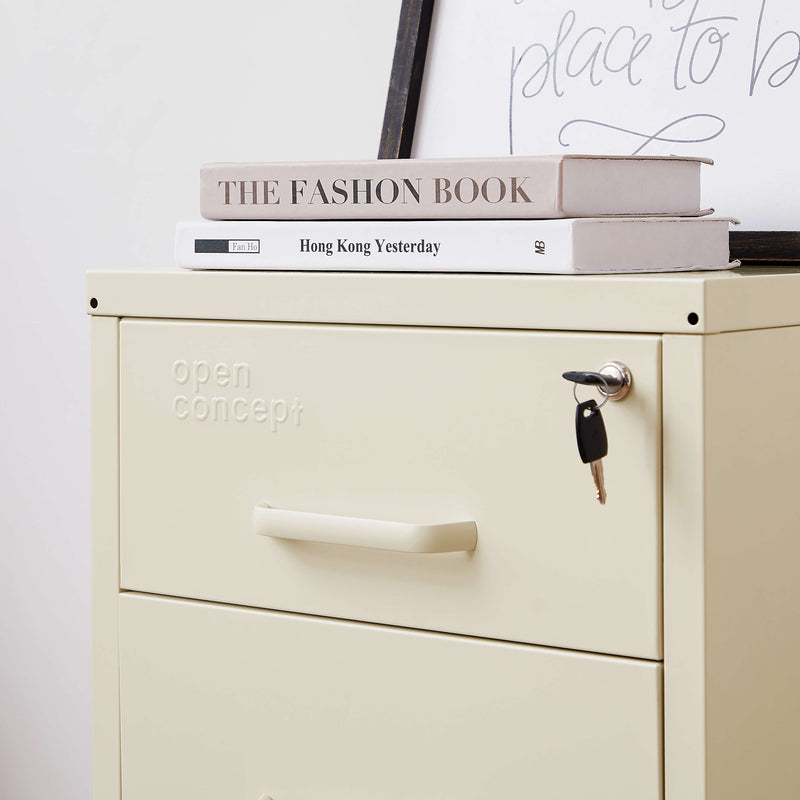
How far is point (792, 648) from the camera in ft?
2.15

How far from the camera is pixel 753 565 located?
61 centimetres

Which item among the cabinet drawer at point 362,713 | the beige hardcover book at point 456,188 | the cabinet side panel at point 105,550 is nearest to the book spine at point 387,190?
the beige hardcover book at point 456,188

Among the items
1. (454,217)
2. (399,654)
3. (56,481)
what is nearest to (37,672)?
(56,481)

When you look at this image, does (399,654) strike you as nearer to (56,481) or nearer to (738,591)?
(738,591)

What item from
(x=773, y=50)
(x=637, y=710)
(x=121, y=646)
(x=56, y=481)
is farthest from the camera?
(x=56, y=481)

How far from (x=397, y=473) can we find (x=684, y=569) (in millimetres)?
165

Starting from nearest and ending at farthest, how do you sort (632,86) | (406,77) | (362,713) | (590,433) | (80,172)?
(590,433), (362,713), (632,86), (406,77), (80,172)

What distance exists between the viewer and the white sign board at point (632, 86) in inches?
32.7

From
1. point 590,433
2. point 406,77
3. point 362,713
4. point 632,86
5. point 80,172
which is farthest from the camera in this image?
point 80,172

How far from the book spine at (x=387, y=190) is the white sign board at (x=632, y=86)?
11.9 inches

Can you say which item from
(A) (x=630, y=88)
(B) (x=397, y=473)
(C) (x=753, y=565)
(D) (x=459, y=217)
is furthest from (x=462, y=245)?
(A) (x=630, y=88)

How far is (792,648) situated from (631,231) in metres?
0.26

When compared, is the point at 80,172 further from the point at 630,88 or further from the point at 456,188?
the point at 456,188

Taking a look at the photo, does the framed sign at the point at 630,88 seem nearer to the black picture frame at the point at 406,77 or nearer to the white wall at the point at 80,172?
the black picture frame at the point at 406,77
